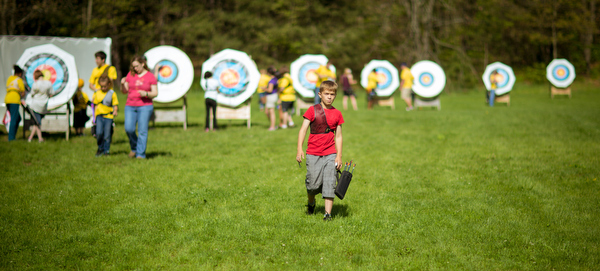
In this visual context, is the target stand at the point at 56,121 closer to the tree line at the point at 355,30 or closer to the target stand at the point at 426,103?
the target stand at the point at 426,103

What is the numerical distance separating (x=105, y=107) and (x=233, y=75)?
622cm

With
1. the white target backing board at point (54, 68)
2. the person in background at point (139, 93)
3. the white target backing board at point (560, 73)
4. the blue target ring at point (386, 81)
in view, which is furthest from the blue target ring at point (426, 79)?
the person in background at point (139, 93)

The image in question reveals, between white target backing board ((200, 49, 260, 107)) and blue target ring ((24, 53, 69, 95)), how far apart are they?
420 centimetres

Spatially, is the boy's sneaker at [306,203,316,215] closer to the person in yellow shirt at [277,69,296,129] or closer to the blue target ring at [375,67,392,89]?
the person in yellow shirt at [277,69,296,129]

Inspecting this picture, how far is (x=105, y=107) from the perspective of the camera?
9.52 metres

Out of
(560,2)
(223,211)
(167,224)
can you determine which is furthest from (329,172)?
(560,2)

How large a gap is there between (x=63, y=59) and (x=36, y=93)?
1.10 meters

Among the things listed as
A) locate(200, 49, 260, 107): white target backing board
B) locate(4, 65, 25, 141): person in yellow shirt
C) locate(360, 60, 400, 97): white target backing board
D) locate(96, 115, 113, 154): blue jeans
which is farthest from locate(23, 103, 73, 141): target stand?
locate(360, 60, 400, 97): white target backing board

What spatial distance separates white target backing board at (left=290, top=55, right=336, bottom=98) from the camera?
20703 mm

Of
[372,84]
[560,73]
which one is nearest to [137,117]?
[372,84]

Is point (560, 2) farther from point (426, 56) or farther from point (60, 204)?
point (60, 204)

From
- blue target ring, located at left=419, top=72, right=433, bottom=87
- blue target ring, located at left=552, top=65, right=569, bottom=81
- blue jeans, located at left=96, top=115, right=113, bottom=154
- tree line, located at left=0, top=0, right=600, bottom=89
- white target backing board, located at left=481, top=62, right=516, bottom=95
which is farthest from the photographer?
tree line, located at left=0, top=0, right=600, bottom=89

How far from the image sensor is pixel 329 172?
5.49m

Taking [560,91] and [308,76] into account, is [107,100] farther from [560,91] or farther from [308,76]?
[560,91]
